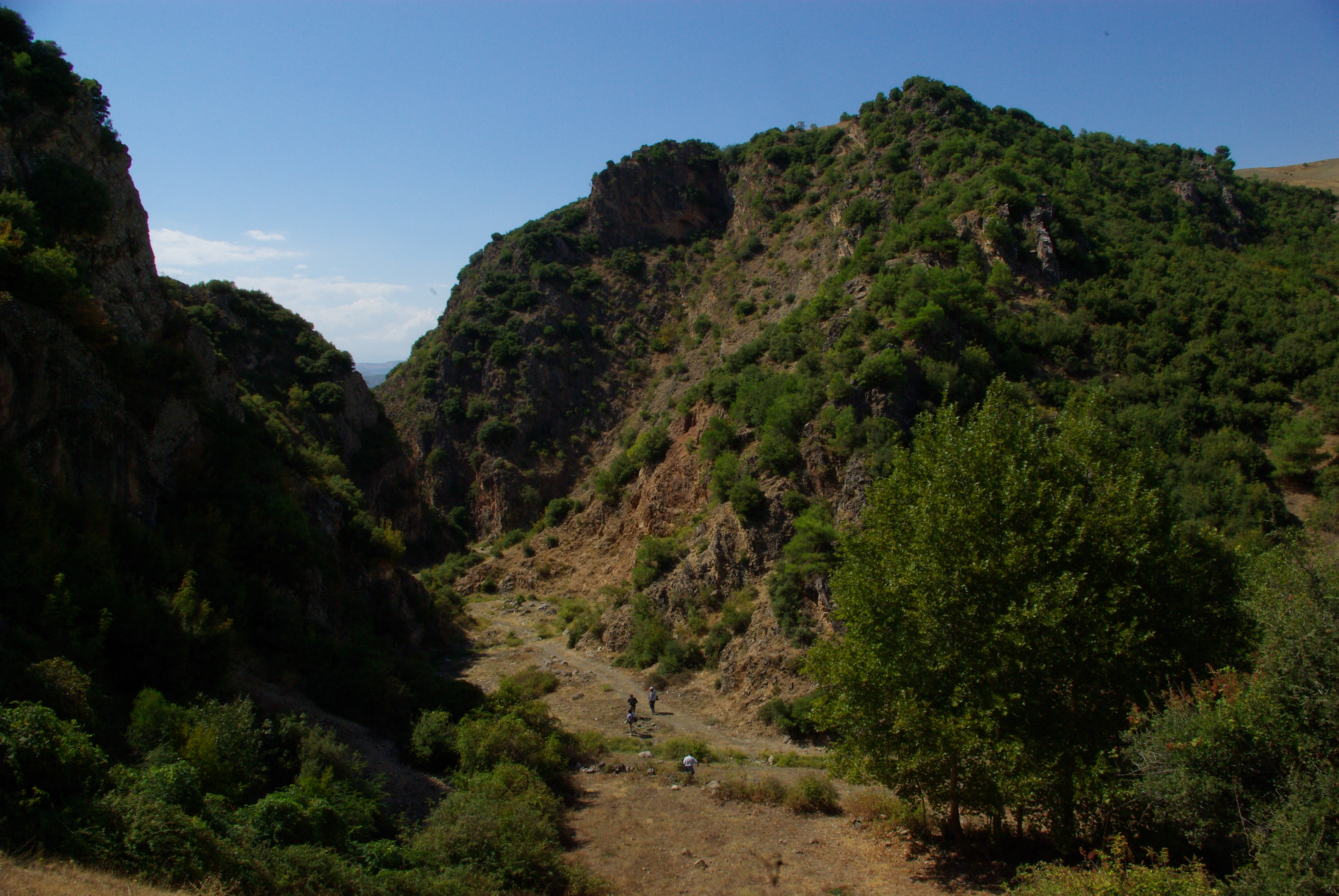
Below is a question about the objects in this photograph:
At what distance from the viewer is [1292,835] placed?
289 inches

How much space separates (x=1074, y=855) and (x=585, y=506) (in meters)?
36.7

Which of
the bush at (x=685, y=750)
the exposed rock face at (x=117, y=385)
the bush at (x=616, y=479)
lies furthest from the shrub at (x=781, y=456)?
the exposed rock face at (x=117, y=385)

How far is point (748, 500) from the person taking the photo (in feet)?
93.5

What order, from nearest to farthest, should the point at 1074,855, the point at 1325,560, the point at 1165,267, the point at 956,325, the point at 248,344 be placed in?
the point at 1325,560, the point at 1074,855, the point at 956,325, the point at 1165,267, the point at 248,344

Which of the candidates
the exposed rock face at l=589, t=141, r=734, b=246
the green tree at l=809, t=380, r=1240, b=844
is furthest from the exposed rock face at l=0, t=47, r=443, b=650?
the exposed rock face at l=589, t=141, r=734, b=246

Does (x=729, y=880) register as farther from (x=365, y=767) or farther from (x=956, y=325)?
(x=956, y=325)

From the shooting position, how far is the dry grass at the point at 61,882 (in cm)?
630

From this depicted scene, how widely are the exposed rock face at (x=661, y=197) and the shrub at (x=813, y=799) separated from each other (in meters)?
57.1

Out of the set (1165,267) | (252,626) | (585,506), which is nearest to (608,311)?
(585,506)

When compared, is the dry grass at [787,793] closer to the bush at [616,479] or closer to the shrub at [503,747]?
the shrub at [503,747]

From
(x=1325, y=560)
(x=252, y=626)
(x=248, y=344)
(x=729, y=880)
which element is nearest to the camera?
(x=1325, y=560)

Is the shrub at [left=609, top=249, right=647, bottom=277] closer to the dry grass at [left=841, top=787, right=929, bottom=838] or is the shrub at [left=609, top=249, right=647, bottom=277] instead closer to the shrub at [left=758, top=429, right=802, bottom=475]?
the shrub at [left=758, top=429, right=802, bottom=475]

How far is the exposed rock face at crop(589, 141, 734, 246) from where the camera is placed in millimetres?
67125

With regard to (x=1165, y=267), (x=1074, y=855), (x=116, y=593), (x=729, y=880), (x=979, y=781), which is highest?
→ (x=1165, y=267)
